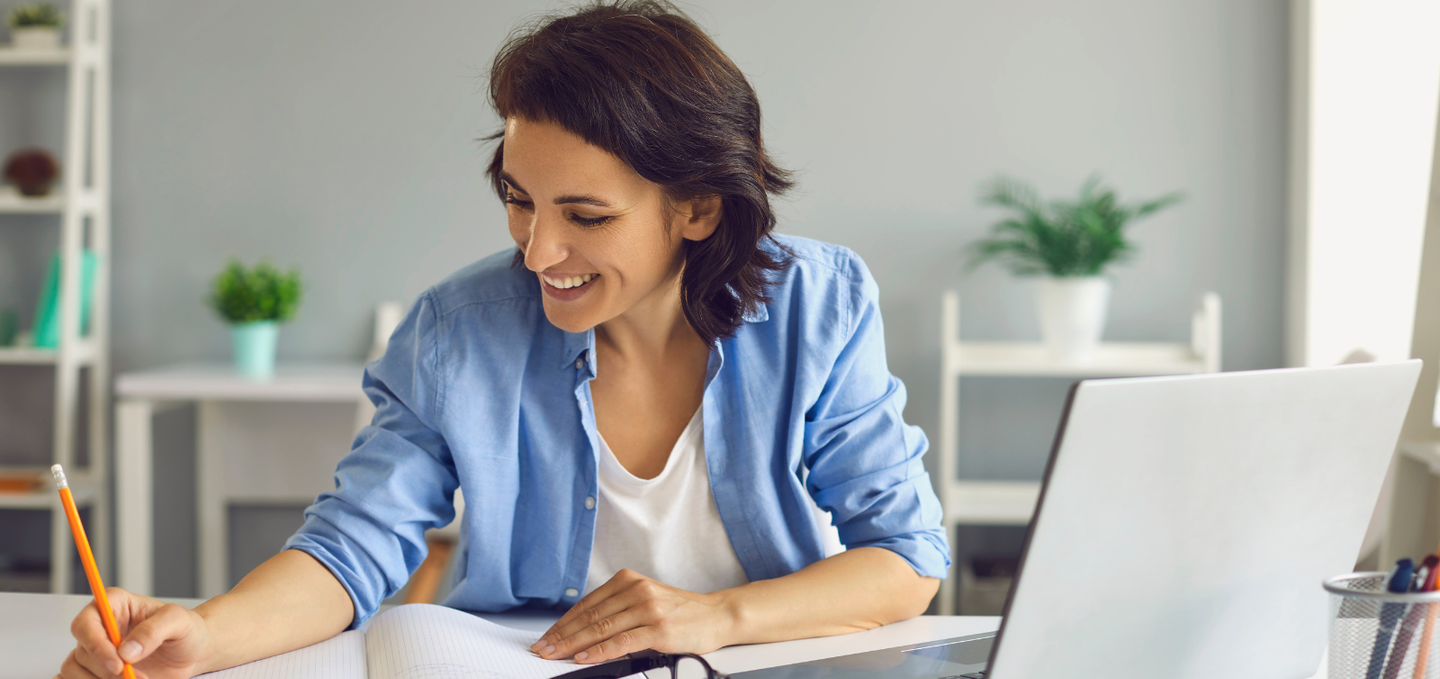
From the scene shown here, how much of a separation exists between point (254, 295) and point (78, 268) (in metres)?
0.40

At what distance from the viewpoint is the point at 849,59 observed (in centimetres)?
241

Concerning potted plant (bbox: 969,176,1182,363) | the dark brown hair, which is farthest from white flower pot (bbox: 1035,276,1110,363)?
the dark brown hair

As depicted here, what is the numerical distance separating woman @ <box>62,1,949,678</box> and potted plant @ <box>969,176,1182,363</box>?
1.25 metres

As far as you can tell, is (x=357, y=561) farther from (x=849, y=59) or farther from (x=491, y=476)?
(x=849, y=59)

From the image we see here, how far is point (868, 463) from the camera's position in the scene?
97 centimetres

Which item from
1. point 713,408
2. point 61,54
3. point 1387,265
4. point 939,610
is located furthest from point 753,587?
point 61,54

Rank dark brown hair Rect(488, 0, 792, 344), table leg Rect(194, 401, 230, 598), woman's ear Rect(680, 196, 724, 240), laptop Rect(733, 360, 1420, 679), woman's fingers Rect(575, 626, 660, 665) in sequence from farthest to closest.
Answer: table leg Rect(194, 401, 230, 598)
woman's ear Rect(680, 196, 724, 240)
dark brown hair Rect(488, 0, 792, 344)
woman's fingers Rect(575, 626, 660, 665)
laptop Rect(733, 360, 1420, 679)

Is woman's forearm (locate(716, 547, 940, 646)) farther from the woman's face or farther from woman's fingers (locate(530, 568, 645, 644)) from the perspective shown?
the woman's face

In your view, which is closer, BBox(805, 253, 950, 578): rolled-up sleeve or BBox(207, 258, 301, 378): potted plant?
BBox(805, 253, 950, 578): rolled-up sleeve

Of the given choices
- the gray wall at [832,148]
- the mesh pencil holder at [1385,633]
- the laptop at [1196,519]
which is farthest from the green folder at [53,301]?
the mesh pencil holder at [1385,633]

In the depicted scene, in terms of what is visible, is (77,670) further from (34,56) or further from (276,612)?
(34,56)

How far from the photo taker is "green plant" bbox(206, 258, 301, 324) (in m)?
2.34

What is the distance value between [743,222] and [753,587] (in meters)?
0.35

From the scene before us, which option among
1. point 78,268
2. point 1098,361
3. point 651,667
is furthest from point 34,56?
point 1098,361
